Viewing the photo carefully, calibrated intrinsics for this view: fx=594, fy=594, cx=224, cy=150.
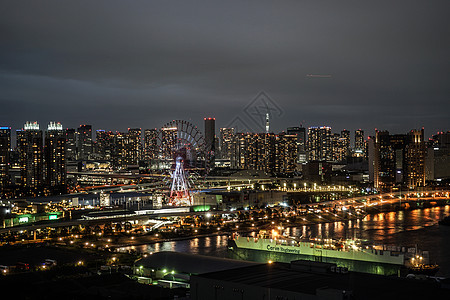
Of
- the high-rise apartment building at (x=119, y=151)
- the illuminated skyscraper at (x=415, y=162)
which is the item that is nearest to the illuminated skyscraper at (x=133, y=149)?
the high-rise apartment building at (x=119, y=151)

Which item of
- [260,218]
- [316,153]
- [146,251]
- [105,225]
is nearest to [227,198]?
[260,218]

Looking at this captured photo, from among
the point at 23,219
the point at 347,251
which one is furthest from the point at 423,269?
the point at 23,219

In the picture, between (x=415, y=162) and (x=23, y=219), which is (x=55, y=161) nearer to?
(x=23, y=219)

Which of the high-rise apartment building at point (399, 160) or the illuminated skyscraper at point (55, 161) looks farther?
the high-rise apartment building at point (399, 160)

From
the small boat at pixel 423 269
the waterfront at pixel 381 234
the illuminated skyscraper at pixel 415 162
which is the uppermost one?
the illuminated skyscraper at pixel 415 162

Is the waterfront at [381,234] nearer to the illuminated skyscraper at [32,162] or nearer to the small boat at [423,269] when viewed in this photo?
the small boat at [423,269]

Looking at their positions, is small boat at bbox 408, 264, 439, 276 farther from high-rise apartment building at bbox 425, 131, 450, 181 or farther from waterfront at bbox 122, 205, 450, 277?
high-rise apartment building at bbox 425, 131, 450, 181

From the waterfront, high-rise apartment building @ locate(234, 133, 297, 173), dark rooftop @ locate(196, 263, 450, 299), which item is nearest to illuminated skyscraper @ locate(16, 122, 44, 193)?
high-rise apartment building @ locate(234, 133, 297, 173)

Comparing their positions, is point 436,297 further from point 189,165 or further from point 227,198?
point 227,198
